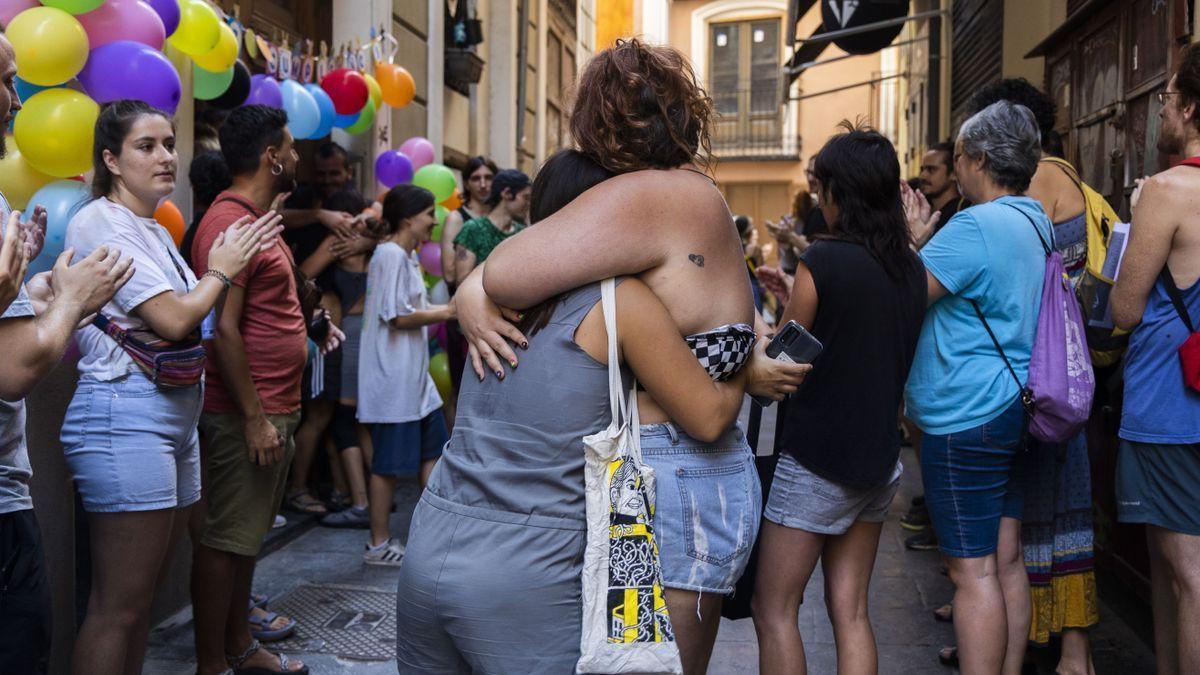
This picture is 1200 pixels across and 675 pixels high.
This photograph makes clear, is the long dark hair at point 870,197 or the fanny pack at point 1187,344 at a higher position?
the long dark hair at point 870,197

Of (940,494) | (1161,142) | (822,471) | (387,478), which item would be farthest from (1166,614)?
(387,478)

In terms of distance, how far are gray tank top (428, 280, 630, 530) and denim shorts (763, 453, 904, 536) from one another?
125 centimetres

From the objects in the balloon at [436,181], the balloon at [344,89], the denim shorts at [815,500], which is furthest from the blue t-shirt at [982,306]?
the balloon at [436,181]

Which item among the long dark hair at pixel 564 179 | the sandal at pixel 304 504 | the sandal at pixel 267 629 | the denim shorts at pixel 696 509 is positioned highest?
the long dark hair at pixel 564 179

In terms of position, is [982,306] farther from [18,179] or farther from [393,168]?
[393,168]

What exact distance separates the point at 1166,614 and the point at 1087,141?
10.2 feet

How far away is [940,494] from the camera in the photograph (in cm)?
327

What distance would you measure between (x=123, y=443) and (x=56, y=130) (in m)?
1.07

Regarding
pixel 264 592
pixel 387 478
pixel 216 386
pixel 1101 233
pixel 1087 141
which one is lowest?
pixel 264 592

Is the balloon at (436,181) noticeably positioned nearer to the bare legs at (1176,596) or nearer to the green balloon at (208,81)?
the green balloon at (208,81)

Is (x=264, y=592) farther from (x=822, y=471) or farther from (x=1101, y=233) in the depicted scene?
(x=1101, y=233)

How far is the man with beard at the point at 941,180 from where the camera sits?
5402 mm

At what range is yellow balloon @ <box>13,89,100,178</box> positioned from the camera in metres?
A: 3.34

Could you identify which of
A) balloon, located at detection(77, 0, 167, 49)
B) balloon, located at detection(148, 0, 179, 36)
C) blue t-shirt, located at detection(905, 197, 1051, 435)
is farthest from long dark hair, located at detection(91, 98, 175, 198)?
blue t-shirt, located at detection(905, 197, 1051, 435)
